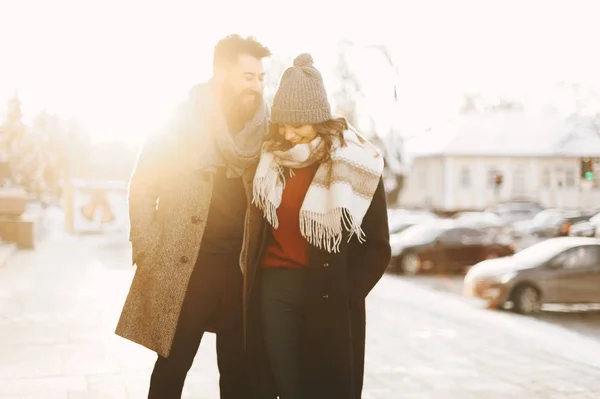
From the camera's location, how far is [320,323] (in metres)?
3.30

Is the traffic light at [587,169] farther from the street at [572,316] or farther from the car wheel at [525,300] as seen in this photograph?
the car wheel at [525,300]

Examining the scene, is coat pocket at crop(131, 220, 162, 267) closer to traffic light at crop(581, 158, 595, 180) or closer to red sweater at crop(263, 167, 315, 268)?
red sweater at crop(263, 167, 315, 268)

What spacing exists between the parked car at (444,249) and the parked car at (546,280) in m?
Answer: 7.04

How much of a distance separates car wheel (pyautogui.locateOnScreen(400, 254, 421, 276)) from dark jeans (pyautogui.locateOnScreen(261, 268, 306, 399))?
1812 cm

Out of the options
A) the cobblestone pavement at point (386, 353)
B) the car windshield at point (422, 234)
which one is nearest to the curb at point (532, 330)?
the cobblestone pavement at point (386, 353)

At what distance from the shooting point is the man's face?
11.3ft

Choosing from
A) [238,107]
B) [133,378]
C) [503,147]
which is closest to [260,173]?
[238,107]

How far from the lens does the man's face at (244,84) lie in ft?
11.3

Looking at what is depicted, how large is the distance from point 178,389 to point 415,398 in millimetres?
3021

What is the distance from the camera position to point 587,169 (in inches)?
1110

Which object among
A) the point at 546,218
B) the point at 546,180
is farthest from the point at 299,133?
the point at 546,180

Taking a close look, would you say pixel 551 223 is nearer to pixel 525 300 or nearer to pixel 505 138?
pixel 505 138

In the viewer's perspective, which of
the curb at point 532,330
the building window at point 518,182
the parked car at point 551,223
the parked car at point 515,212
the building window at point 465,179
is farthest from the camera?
the building window at point 465,179

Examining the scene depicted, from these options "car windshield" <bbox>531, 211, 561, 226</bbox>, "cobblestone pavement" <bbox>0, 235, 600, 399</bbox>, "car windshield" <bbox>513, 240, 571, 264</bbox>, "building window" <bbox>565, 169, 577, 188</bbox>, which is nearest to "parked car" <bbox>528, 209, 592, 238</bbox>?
"car windshield" <bbox>531, 211, 561, 226</bbox>
